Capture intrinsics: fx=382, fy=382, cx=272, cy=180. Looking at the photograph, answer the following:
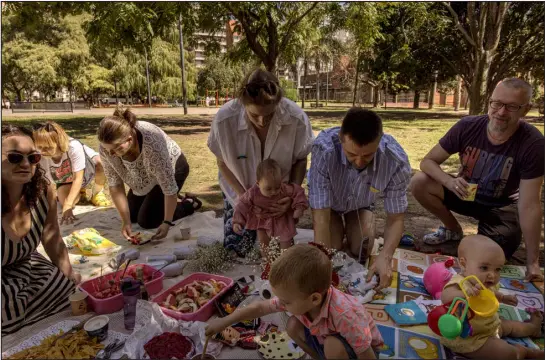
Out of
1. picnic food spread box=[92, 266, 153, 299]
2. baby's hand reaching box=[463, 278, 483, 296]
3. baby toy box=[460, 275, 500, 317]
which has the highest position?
baby's hand reaching box=[463, 278, 483, 296]

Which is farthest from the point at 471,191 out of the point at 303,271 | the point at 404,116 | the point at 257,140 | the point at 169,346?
the point at 404,116

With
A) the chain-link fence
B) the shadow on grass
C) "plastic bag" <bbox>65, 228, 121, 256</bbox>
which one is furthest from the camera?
the chain-link fence

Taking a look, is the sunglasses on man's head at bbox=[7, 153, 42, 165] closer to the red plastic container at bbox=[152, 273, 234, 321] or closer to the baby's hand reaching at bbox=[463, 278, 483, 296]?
the red plastic container at bbox=[152, 273, 234, 321]

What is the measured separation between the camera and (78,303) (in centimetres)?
259

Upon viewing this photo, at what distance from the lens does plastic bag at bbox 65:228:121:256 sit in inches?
145

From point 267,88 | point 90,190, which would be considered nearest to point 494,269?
point 267,88

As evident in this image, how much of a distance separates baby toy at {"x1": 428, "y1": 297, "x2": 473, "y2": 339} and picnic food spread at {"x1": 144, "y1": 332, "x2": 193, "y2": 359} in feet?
4.57

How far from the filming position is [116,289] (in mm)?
2756

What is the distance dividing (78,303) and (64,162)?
2.51m

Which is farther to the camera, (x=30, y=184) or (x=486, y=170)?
(x=486, y=170)

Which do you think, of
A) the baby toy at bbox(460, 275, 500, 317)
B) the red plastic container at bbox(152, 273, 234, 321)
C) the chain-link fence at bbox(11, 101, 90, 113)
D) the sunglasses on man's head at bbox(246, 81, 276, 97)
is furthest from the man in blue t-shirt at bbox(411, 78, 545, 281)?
the chain-link fence at bbox(11, 101, 90, 113)

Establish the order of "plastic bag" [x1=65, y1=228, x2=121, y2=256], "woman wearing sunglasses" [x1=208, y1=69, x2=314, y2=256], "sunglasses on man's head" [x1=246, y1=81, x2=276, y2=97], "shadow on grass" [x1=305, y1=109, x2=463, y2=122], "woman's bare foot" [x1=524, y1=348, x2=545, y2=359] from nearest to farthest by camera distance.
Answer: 1. "woman's bare foot" [x1=524, y1=348, x2=545, y2=359]
2. "sunglasses on man's head" [x1=246, y1=81, x2=276, y2=97]
3. "woman wearing sunglasses" [x1=208, y1=69, x2=314, y2=256]
4. "plastic bag" [x1=65, y1=228, x2=121, y2=256]
5. "shadow on grass" [x1=305, y1=109, x2=463, y2=122]

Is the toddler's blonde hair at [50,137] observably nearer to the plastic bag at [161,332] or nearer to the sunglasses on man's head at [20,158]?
the sunglasses on man's head at [20,158]

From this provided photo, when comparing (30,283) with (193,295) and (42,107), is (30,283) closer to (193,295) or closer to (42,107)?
(193,295)
